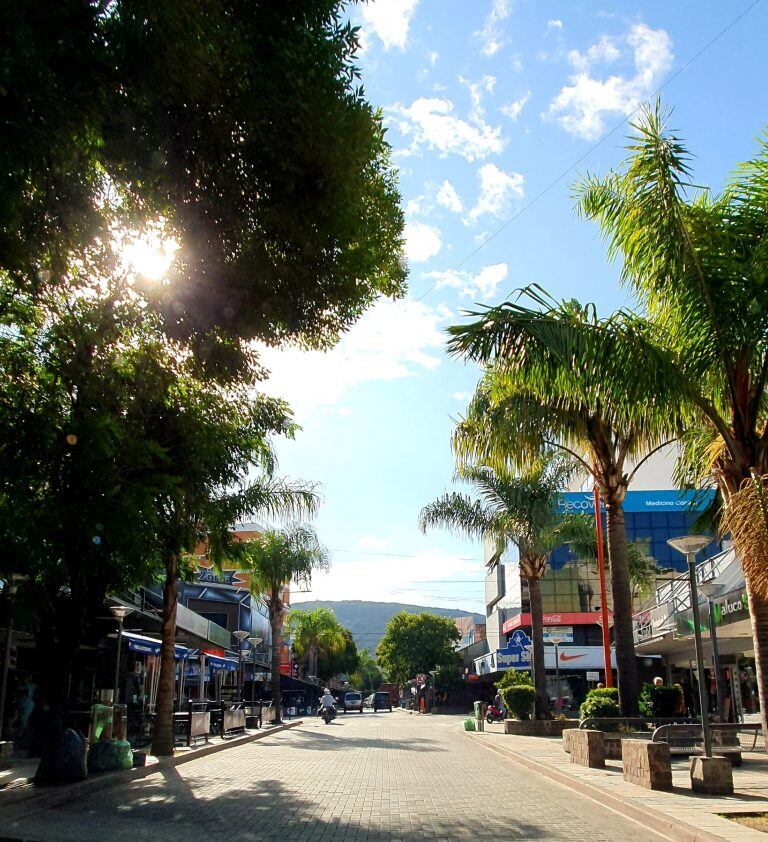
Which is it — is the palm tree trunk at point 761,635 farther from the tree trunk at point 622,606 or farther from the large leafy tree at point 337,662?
the large leafy tree at point 337,662

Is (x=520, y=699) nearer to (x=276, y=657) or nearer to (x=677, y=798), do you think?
(x=276, y=657)

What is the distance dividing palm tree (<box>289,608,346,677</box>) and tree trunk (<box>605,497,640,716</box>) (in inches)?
2730

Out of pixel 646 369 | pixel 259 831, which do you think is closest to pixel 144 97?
pixel 646 369

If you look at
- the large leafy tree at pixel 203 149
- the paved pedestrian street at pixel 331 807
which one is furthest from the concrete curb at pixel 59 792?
the large leafy tree at pixel 203 149

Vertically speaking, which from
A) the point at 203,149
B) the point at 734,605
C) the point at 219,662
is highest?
the point at 203,149

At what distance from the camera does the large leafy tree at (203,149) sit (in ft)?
27.3

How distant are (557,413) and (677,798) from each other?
24.7ft

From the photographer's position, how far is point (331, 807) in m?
11.3

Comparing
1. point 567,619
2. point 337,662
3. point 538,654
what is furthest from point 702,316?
point 337,662

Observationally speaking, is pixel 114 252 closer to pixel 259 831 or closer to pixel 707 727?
pixel 259 831

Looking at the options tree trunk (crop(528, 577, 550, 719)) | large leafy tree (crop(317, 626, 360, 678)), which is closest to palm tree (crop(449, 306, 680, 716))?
tree trunk (crop(528, 577, 550, 719))

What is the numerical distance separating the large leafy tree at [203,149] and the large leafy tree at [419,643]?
80.6 m

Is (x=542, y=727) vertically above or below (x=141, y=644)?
below

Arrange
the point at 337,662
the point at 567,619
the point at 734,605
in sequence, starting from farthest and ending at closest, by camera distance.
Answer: the point at 337,662, the point at 567,619, the point at 734,605
